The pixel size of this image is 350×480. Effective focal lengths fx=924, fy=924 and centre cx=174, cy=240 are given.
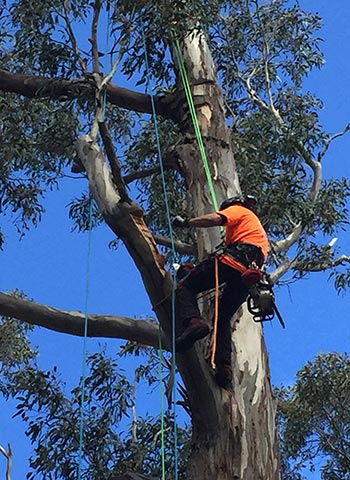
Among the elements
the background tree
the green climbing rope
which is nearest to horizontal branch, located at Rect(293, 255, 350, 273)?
the background tree

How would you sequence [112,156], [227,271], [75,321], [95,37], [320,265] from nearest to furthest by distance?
[112,156] → [227,271] → [75,321] → [95,37] → [320,265]

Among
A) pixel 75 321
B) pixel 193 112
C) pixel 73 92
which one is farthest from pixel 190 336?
pixel 73 92

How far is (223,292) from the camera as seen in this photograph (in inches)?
178

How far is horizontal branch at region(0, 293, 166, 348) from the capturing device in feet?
15.5

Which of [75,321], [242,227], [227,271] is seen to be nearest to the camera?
[227,271]

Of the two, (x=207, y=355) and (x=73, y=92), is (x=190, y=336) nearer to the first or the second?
(x=207, y=355)

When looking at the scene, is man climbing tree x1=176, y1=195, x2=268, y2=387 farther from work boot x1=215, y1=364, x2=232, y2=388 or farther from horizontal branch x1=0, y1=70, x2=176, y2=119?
horizontal branch x1=0, y1=70, x2=176, y2=119

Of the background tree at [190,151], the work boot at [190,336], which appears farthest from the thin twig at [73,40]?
the work boot at [190,336]

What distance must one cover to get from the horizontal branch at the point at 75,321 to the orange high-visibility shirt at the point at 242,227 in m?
0.65

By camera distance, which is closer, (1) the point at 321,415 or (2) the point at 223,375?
(2) the point at 223,375

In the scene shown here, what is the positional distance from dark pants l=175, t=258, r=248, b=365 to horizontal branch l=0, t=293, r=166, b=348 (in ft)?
1.35

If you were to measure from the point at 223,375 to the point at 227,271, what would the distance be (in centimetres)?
50

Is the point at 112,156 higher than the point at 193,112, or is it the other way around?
the point at 193,112

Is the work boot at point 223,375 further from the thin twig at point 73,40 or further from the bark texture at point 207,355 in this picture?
the thin twig at point 73,40
